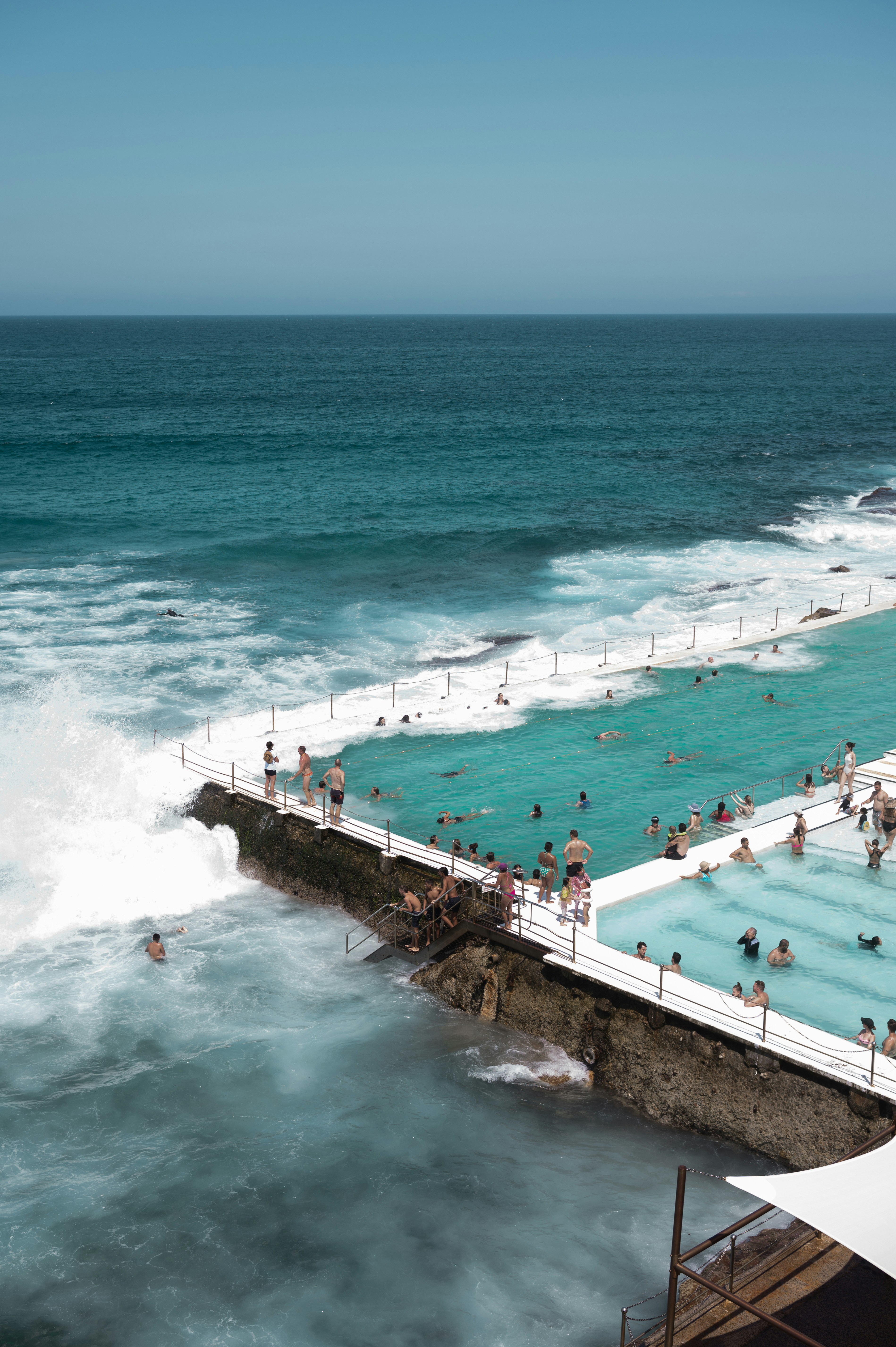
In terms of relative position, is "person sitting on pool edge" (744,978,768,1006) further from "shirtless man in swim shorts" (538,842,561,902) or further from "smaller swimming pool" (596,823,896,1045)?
"shirtless man in swim shorts" (538,842,561,902)

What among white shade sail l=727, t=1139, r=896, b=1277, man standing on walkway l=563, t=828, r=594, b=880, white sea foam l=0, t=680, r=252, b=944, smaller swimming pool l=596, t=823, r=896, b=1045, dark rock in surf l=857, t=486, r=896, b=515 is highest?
dark rock in surf l=857, t=486, r=896, b=515

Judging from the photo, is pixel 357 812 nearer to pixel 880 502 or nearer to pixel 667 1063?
pixel 667 1063

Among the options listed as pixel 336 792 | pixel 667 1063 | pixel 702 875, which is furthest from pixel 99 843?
pixel 667 1063

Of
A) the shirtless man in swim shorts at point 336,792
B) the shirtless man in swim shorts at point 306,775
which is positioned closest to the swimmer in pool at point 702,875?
the shirtless man in swim shorts at point 336,792

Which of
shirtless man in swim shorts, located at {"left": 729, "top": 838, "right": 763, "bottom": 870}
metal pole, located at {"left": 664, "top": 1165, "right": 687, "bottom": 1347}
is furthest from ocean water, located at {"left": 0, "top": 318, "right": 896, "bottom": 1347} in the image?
metal pole, located at {"left": 664, "top": 1165, "right": 687, "bottom": 1347}

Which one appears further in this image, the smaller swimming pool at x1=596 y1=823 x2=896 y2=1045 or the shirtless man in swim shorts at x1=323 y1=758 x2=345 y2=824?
the shirtless man in swim shorts at x1=323 y1=758 x2=345 y2=824

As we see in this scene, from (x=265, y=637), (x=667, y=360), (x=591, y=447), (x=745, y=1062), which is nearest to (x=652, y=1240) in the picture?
(x=745, y=1062)
